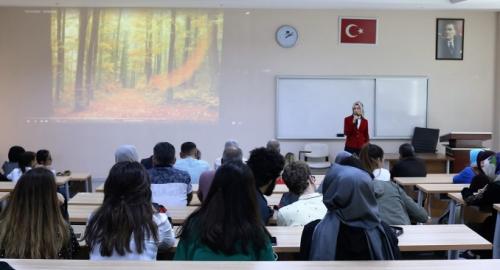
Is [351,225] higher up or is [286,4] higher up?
[286,4]

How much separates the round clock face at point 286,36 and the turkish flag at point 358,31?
2.58 ft

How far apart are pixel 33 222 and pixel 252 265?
110cm

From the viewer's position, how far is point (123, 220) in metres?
2.22

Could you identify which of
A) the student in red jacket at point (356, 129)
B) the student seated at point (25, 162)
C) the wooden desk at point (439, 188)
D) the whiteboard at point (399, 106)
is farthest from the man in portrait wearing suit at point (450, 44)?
the student seated at point (25, 162)

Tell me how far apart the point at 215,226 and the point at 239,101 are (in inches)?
246

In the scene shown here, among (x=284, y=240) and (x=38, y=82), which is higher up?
(x=38, y=82)

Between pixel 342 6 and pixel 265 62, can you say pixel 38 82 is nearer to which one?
pixel 265 62

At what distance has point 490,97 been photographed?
8398 mm

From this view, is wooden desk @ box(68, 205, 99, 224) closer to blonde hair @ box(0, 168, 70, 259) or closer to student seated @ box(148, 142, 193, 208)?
student seated @ box(148, 142, 193, 208)

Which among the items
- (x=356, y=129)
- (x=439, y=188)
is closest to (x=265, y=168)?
(x=439, y=188)

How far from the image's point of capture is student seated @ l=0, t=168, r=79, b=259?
235 centimetres

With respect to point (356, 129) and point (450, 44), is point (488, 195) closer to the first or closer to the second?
point (356, 129)

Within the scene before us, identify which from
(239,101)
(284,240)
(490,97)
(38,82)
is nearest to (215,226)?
(284,240)

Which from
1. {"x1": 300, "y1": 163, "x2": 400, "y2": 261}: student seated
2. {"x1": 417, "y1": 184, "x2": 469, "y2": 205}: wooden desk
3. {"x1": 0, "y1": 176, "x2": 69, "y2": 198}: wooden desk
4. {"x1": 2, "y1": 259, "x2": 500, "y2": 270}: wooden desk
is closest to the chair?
{"x1": 417, "y1": 184, "x2": 469, "y2": 205}: wooden desk
